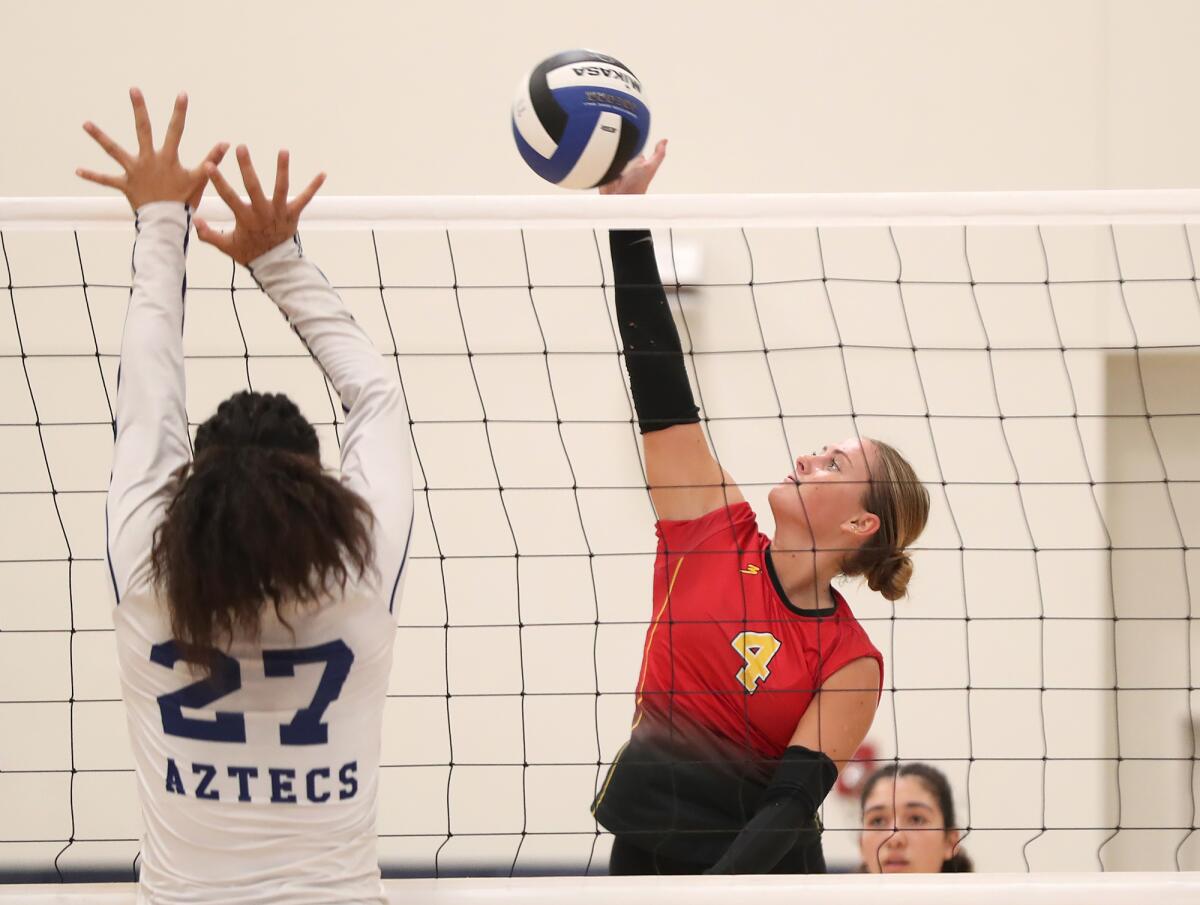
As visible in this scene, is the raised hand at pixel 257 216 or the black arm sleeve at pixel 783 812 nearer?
the raised hand at pixel 257 216

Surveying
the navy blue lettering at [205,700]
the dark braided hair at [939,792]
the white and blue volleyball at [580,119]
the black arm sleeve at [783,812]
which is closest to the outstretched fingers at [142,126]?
the navy blue lettering at [205,700]

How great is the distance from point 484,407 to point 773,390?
100 centimetres

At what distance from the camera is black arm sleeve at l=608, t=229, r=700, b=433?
84.8 inches

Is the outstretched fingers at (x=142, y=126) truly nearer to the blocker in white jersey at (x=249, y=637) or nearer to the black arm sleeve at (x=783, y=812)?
the blocker in white jersey at (x=249, y=637)

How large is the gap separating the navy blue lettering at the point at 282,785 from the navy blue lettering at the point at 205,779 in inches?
2.6

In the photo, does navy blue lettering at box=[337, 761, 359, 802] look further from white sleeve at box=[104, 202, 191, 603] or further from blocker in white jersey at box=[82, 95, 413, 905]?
white sleeve at box=[104, 202, 191, 603]

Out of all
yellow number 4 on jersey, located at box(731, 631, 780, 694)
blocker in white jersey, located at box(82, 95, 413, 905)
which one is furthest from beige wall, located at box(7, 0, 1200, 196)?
blocker in white jersey, located at box(82, 95, 413, 905)

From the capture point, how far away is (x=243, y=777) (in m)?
1.53

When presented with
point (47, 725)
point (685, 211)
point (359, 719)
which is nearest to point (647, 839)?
point (359, 719)

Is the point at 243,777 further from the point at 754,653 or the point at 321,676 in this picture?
the point at 754,653

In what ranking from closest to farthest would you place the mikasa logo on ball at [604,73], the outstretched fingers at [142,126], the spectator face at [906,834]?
the outstretched fingers at [142,126]
the mikasa logo on ball at [604,73]
the spectator face at [906,834]

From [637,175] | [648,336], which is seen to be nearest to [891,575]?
[648,336]

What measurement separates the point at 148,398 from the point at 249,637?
34 centimetres

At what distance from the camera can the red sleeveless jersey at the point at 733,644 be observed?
2.23m
